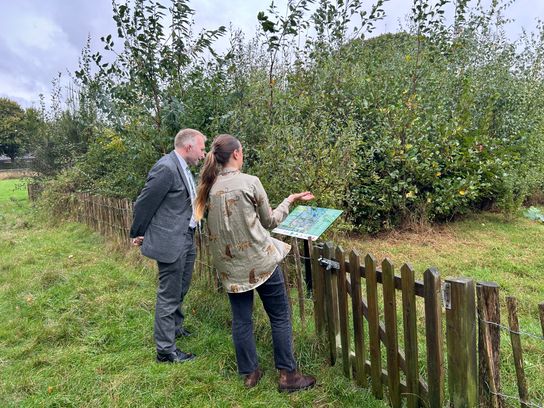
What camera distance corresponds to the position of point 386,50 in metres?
9.92

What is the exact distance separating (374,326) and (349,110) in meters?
5.09

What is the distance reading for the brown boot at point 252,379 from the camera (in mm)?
3062

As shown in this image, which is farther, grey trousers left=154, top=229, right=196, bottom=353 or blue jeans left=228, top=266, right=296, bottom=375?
grey trousers left=154, top=229, right=196, bottom=353

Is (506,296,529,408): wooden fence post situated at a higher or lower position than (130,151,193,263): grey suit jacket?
lower

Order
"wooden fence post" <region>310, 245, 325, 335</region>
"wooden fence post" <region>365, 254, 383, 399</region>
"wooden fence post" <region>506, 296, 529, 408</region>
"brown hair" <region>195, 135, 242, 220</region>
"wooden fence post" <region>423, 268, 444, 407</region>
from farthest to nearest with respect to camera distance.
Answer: "wooden fence post" <region>310, 245, 325, 335</region> < "brown hair" <region>195, 135, 242, 220</region> < "wooden fence post" <region>365, 254, 383, 399</region> < "wooden fence post" <region>423, 268, 444, 407</region> < "wooden fence post" <region>506, 296, 529, 408</region>

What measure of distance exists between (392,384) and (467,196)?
5636 mm

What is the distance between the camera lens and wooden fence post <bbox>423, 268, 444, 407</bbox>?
7.51 ft

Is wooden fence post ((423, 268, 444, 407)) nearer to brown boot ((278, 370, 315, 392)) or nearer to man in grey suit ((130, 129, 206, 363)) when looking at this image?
brown boot ((278, 370, 315, 392))

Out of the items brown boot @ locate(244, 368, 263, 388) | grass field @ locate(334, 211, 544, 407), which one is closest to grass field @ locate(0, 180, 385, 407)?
brown boot @ locate(244, 368, 263, 388)

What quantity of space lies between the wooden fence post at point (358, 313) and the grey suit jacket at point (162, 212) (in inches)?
57.7

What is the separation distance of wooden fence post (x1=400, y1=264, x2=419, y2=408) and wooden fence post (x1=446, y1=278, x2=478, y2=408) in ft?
0.73

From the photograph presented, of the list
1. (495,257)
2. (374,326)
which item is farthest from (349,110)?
(374,326)

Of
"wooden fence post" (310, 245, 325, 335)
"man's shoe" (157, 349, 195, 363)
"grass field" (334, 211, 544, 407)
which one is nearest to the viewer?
"wooden fence post" (310, 245, 325, 335)

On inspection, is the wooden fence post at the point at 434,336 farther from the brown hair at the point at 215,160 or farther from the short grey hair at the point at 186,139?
the short grey hair at the point at 186,139
